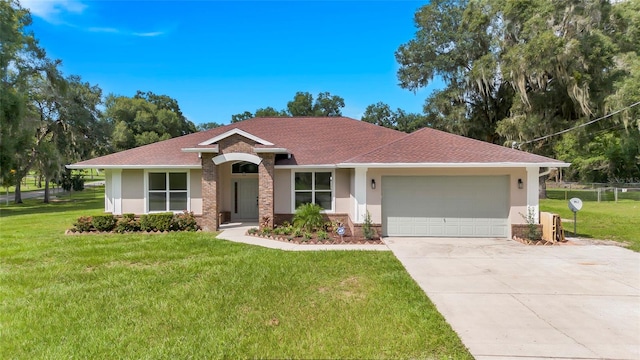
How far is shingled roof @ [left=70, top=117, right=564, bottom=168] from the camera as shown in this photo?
11.0 m

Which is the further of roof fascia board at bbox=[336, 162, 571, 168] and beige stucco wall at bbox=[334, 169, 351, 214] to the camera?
beige stucco wall at bbox=[334, 169, 351, 214]

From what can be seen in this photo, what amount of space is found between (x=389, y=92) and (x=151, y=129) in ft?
97.1

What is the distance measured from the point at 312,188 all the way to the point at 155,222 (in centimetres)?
592

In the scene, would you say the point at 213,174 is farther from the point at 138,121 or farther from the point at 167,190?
the point at 138,121

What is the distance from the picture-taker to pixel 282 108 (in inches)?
2013

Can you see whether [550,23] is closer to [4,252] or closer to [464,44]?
[464,44]

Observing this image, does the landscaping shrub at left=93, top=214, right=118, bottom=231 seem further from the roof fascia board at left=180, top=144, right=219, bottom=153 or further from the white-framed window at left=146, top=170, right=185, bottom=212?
the roof fascia board at left=180, top=144, right=219, bottom=153

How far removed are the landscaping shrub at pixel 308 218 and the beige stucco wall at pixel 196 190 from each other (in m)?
4.13

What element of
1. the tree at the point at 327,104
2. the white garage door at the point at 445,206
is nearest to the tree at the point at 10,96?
the white garage door at the point at 445,206

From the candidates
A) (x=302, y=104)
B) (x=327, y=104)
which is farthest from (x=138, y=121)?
(x=327, y=104)

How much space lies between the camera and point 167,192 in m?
13.2

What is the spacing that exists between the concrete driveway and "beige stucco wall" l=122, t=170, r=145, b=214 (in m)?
10.1

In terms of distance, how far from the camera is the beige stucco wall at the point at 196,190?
43.5ft

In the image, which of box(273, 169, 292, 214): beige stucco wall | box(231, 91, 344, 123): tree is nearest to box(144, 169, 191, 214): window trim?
box(273, 169, 292, 214): beige stucco wall
